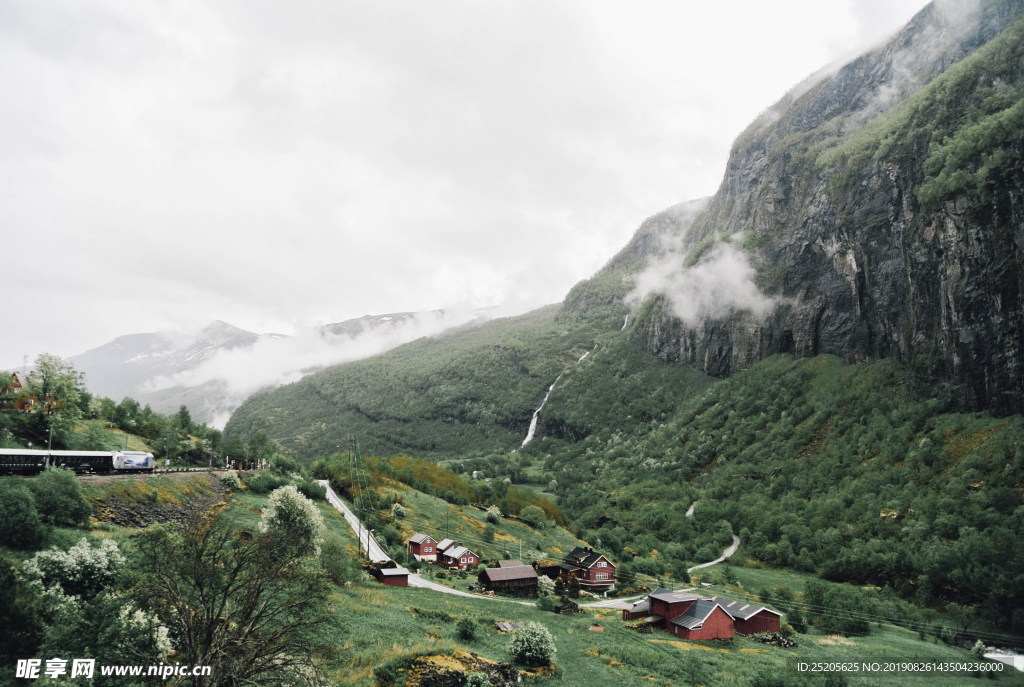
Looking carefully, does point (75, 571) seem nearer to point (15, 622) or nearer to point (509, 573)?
point (15, 622)

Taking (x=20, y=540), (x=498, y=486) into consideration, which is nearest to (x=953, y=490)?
(x=498, y=486)

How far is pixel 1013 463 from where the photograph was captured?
76.9 m

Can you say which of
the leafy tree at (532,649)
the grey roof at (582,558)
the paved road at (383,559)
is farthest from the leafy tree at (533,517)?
the leafy tree at (532,649)

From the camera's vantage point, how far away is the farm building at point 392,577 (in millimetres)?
51062

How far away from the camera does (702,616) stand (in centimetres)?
4816

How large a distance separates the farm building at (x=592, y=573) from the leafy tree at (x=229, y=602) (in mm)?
54816

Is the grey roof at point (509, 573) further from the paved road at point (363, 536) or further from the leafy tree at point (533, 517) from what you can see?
the leafy tree at point (533, 517)

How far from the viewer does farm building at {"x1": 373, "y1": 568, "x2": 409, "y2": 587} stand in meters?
51.1

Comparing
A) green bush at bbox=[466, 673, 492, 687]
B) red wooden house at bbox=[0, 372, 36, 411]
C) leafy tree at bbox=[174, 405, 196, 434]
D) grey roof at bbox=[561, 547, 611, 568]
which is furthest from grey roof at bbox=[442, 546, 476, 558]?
leafy tree at bbox=[174, 405, 196, 434]

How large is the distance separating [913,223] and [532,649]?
128 m

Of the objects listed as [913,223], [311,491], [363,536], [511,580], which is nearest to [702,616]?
[511,580]

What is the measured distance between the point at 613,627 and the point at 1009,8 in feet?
601

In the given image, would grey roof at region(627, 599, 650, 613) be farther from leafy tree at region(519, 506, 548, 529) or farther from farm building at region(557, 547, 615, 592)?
leafy tree at region(519, 506, 548, 529)

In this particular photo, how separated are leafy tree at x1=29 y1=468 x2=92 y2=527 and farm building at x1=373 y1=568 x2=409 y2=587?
A: 26060 mm
